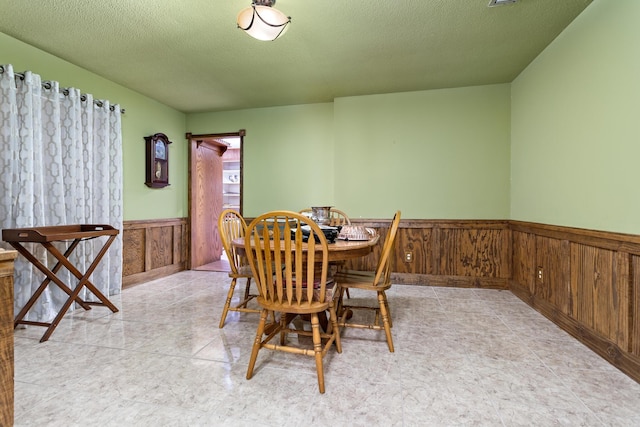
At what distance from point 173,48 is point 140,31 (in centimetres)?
30

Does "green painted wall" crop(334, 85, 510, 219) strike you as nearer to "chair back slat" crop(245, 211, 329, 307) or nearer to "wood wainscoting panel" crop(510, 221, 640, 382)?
"wood wainscoting panel" crop(510, 221, 640, 382)

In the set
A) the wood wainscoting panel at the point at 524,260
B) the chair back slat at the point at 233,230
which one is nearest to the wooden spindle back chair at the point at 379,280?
the chair back slat at the point at 233,230

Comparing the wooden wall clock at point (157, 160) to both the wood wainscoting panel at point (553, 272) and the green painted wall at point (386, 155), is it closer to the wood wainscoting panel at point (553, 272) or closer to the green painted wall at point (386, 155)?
the green painted wall at point (386, 155)

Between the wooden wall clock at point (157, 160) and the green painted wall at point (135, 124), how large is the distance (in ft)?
0.25

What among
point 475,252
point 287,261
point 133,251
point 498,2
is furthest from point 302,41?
point 133,251

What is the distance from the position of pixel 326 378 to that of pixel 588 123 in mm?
2486

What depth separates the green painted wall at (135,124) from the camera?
2.63 meters

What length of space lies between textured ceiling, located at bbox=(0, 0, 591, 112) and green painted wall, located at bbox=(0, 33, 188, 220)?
12cm

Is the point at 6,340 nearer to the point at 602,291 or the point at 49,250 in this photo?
the point at 49,250

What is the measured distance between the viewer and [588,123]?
2098 millimetres

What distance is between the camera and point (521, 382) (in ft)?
5.31

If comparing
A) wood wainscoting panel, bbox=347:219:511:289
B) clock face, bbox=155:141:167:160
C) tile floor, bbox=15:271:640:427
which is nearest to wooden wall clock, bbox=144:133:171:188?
clock face, bbox=155:141:167:160

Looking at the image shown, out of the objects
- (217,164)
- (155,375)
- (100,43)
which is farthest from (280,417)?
(217,164)

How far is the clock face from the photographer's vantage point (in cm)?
396
